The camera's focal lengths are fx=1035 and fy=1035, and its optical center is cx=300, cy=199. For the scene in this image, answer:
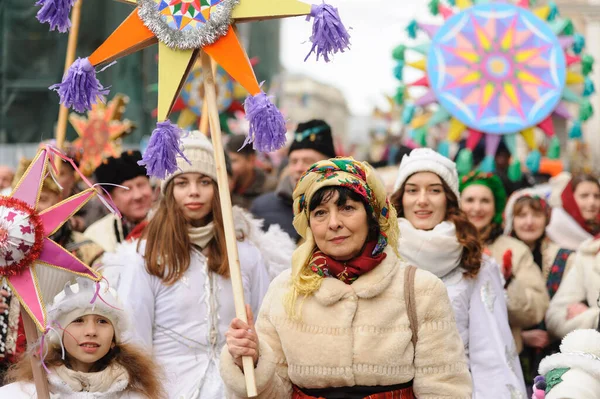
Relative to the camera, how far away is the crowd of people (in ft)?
12.4

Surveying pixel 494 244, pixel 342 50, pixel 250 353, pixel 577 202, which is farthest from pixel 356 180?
pixel 577 202

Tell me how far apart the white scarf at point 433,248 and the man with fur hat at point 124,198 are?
2.06 meters

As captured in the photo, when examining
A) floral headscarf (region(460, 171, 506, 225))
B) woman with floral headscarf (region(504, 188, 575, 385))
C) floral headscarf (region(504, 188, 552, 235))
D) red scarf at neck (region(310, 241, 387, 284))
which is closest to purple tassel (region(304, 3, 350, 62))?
red scarf at neck (region(310, 241, 387, 284))

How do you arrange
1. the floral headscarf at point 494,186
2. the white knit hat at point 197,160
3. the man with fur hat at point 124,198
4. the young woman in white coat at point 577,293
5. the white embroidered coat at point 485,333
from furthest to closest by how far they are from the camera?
the man with fur hat at point 124,198, the floral headscarf at point 494,186, the young woman in white coat at point 577,293, the white knit hat at point 197,160, the white embroidered coat at point 485,333

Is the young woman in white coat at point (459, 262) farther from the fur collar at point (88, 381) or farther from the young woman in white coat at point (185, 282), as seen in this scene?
the fur collar at point (88, 381)

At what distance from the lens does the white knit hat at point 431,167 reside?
5293 millimetres

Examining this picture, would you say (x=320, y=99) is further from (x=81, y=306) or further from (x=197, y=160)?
(x=81, y=306)

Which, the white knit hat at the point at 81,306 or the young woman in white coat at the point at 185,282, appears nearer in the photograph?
the white knit hat at the point at 81,306

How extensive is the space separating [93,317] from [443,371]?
1603mm

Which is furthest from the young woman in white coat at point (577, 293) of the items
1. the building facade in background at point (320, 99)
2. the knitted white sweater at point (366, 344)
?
the building facade in background at point (320, 99)

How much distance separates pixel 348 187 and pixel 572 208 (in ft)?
12.8

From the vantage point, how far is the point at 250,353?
3646 millimetres

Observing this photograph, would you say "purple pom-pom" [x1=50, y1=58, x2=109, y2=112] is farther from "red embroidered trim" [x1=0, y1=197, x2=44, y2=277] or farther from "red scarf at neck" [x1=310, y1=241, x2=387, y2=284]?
"red scarf at neck" [x1=310, y1=241, x2=387, y2=284]

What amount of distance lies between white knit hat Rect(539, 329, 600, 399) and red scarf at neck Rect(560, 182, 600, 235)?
353cm
